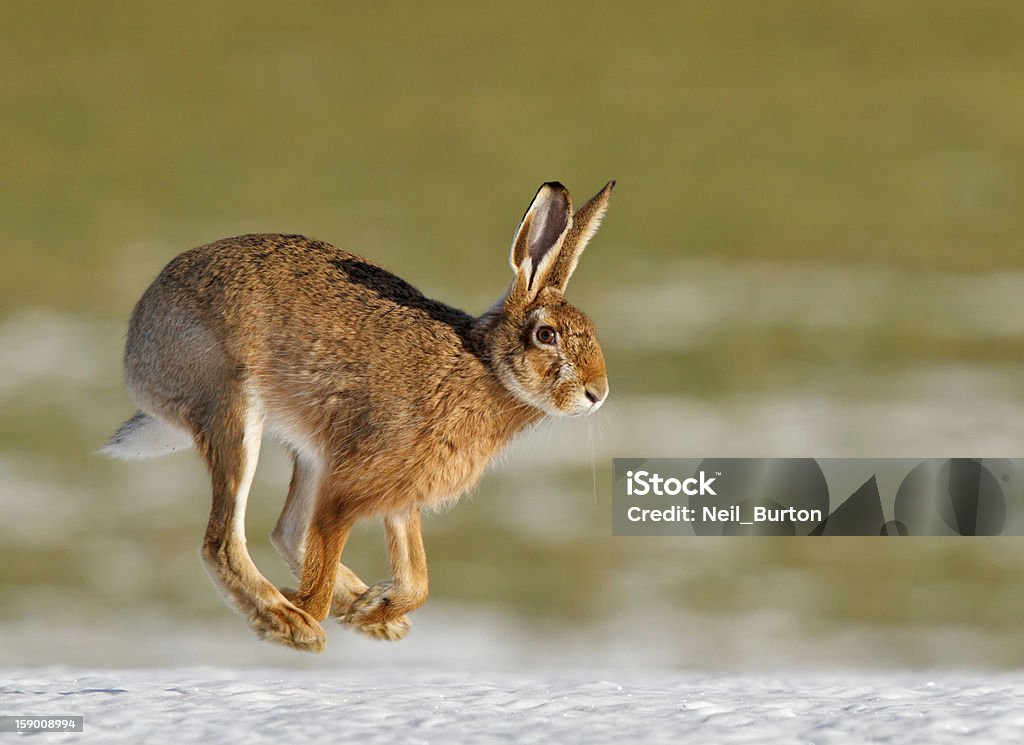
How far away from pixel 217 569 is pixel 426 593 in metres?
1.05

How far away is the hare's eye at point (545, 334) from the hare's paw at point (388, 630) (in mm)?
1573

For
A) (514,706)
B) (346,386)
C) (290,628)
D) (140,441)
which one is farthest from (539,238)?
(514,706)

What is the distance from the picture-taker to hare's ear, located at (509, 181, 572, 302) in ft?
23.0

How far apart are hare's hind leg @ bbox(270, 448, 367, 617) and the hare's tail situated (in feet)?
2.38

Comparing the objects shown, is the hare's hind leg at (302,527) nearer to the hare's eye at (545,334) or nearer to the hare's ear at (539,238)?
the hare's eye at (545,334)

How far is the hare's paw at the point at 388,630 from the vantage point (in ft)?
24.9

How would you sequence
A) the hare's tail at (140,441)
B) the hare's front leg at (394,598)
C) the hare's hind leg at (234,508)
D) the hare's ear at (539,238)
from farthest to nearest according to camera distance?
the hare's tail at (140,441)
the hare's front leg at (394,598)
the hare's hind leg at (234,508)
the hare's ear at (539,238)

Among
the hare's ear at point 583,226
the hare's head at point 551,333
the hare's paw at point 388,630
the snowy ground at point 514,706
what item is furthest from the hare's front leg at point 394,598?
the hare's ear at point 583,226

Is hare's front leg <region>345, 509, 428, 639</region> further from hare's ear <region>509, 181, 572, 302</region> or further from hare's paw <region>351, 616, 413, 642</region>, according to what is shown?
hare's ear <region>509, 181, 572, 302</region>

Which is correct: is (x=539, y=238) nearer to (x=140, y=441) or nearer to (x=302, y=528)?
(x=302, y=528)

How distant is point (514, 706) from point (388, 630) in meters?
1.20

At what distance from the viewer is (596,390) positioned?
24.8 feet

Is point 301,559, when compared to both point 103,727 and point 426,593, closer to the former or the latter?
point 426,593

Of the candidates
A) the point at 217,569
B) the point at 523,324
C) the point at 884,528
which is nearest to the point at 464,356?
the point at 523,324
